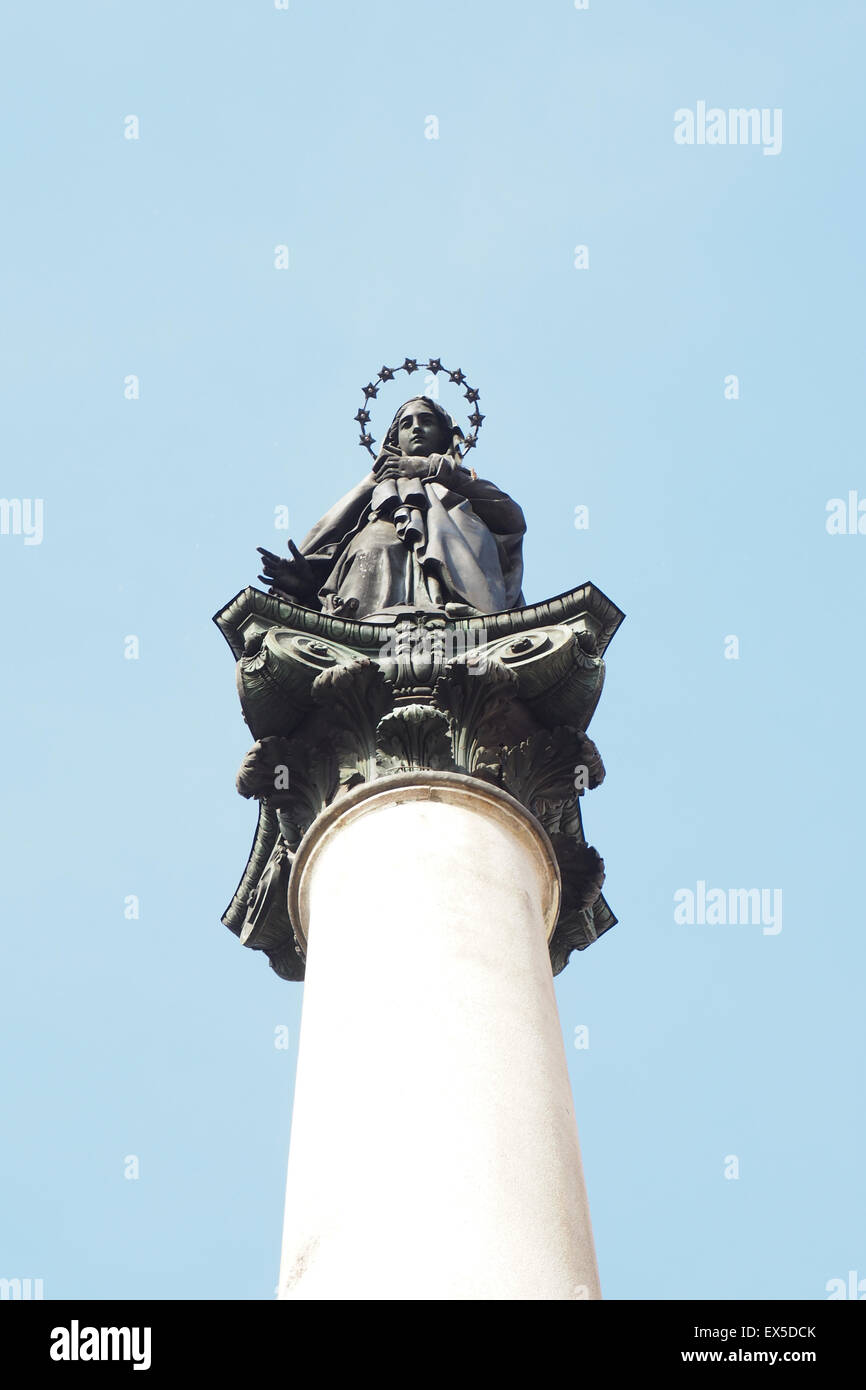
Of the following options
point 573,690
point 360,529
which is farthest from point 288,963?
point 360,529

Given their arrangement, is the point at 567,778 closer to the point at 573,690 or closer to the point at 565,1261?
the point at 573,690

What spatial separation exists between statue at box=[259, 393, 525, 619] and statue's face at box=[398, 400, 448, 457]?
1cm

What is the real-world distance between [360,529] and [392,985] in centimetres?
744

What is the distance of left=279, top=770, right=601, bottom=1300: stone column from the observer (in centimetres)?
1070

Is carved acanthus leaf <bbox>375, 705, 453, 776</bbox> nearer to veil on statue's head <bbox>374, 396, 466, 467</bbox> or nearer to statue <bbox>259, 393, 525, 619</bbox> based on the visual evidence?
statue <bbox>259, 393, 525, 619</bbox>

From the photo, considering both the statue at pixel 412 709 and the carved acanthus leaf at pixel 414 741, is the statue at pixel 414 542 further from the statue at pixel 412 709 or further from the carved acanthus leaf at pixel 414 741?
the carved acanthus leaf at pixel 414 741

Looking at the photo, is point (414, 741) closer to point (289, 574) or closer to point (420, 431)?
point (289, 574)

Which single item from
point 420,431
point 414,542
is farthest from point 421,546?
point 420,431

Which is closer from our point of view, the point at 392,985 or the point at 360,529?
the point at 392,985

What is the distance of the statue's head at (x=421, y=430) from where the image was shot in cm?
2119

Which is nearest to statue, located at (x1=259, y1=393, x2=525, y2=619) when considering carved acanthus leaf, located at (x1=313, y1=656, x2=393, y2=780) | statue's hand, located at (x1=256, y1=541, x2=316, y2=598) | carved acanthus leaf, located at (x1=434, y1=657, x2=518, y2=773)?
statue's hand, located at (x1=256, y1=541, x2=316, y2=598)

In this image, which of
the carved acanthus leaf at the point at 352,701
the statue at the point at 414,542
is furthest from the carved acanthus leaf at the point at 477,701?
the statue at the point at 414,542
